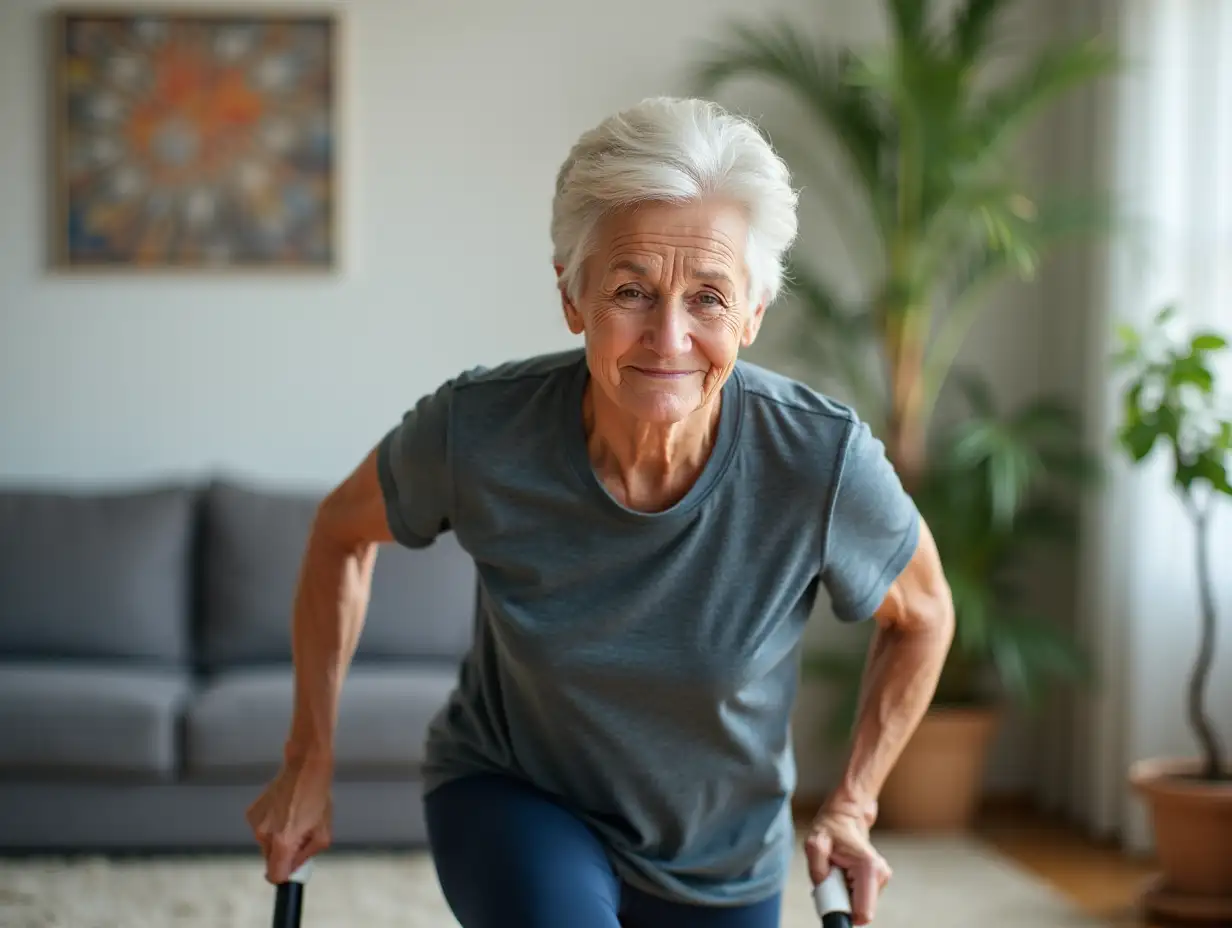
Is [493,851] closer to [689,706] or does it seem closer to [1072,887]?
[689,706]

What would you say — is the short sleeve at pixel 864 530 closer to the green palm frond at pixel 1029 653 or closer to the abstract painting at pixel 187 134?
the green palm frond at pixel 1029 653

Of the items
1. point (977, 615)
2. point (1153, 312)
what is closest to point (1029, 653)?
point (977, 615)

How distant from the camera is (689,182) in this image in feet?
4.68

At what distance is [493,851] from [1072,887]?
2.60 meters

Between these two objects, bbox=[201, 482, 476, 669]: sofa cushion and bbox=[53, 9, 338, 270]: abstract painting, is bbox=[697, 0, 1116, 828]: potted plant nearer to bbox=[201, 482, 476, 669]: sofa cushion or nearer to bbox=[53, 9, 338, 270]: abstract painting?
bbox=[201, 482, 476, 669]: sofa cushion

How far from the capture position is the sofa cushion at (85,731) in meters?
3.53

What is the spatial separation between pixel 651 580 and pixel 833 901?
0.37 m

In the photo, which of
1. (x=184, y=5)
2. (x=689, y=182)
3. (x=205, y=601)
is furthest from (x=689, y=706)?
(x=184, y=5)

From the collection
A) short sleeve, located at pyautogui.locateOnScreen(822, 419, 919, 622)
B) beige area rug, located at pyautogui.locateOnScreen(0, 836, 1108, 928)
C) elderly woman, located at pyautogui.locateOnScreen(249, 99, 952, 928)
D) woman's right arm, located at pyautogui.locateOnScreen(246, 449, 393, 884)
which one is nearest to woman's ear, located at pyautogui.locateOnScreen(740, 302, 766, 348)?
elderly woman, located at pyautogui.locateOnScreen(249, 99, 952, 928)

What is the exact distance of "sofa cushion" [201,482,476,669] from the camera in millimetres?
4066

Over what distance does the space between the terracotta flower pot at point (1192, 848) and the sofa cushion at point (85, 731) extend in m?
2.29

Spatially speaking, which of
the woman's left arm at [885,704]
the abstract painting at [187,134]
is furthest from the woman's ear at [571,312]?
the abstract painting at [187,134]

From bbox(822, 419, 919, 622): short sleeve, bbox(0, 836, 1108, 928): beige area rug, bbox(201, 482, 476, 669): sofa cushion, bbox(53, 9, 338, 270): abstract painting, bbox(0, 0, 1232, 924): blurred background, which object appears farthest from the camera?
bbox(53, 9, 338, 270): abstract painting

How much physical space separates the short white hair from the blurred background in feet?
7.96
